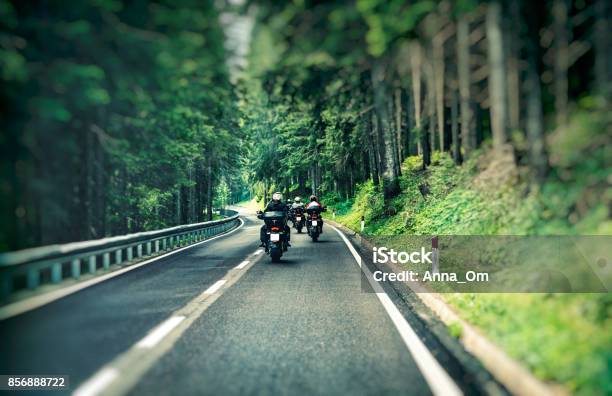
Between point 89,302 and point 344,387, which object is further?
point 89,302

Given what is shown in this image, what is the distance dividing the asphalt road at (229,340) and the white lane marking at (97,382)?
0.03 meters

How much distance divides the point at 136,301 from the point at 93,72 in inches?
146

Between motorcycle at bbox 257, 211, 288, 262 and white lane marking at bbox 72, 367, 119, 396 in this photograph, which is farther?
motorcycle at bbox 257, 211, 288, 262

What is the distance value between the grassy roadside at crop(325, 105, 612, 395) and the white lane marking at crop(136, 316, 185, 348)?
365cm

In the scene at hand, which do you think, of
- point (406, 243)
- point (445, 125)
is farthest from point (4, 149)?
point (445, 125)

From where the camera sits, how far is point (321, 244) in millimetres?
19312

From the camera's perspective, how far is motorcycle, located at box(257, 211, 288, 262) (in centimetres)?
1345

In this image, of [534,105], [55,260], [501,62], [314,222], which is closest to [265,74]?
[501,62]

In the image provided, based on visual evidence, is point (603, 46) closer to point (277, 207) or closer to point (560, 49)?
point (560, 49)

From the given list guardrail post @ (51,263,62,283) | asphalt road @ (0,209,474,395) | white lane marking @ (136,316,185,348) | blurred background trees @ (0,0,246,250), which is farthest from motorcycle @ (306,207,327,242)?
white lane marking @ (136,316,185,348)

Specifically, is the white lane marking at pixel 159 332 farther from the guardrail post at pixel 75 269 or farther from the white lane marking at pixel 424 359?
the guardrail post at pixel 75 269

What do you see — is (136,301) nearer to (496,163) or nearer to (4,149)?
(4,149)

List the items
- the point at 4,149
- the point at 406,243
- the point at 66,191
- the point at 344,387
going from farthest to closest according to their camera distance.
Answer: the point at 406,243 < the point at 66,191 < the point at 4,149 < the point at 344,387

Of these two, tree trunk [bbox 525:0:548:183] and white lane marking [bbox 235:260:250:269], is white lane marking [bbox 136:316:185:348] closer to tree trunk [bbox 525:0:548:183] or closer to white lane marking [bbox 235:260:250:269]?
white lane marking [bbox 235:260:250:269]
